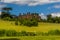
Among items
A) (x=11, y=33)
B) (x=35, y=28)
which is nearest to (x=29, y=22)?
(x=35, y=28)

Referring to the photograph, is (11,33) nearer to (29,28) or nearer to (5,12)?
(29,28)

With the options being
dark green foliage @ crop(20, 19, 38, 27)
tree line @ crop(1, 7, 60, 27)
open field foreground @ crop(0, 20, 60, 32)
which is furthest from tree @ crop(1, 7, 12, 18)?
dark green foliage @ crop(20, 19, 38, 27)

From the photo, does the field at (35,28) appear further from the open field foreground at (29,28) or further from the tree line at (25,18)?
the tree line at (25,18)

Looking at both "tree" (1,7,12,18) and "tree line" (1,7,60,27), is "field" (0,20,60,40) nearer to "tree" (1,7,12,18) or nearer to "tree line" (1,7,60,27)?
"tree line" (1,7,60,27)

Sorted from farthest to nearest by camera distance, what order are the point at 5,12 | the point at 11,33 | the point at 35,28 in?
the point at 5,12 → the point at 35,28 → the point at 11,33

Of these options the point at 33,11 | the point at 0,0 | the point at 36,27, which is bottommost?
the point at 36,27

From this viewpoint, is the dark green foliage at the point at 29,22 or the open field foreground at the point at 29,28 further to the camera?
the dark green foliage at the point at 29,22

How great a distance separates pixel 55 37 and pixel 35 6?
5.39 feet

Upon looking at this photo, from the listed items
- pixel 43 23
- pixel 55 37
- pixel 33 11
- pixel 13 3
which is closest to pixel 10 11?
pixel 13 3

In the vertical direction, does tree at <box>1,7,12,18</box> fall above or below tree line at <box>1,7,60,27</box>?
above

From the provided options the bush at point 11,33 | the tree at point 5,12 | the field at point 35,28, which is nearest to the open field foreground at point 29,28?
the field at point 35,28

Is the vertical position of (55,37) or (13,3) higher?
(13,3)

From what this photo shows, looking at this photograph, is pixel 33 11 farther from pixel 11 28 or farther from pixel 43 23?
pixel 11 28

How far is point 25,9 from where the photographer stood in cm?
762
